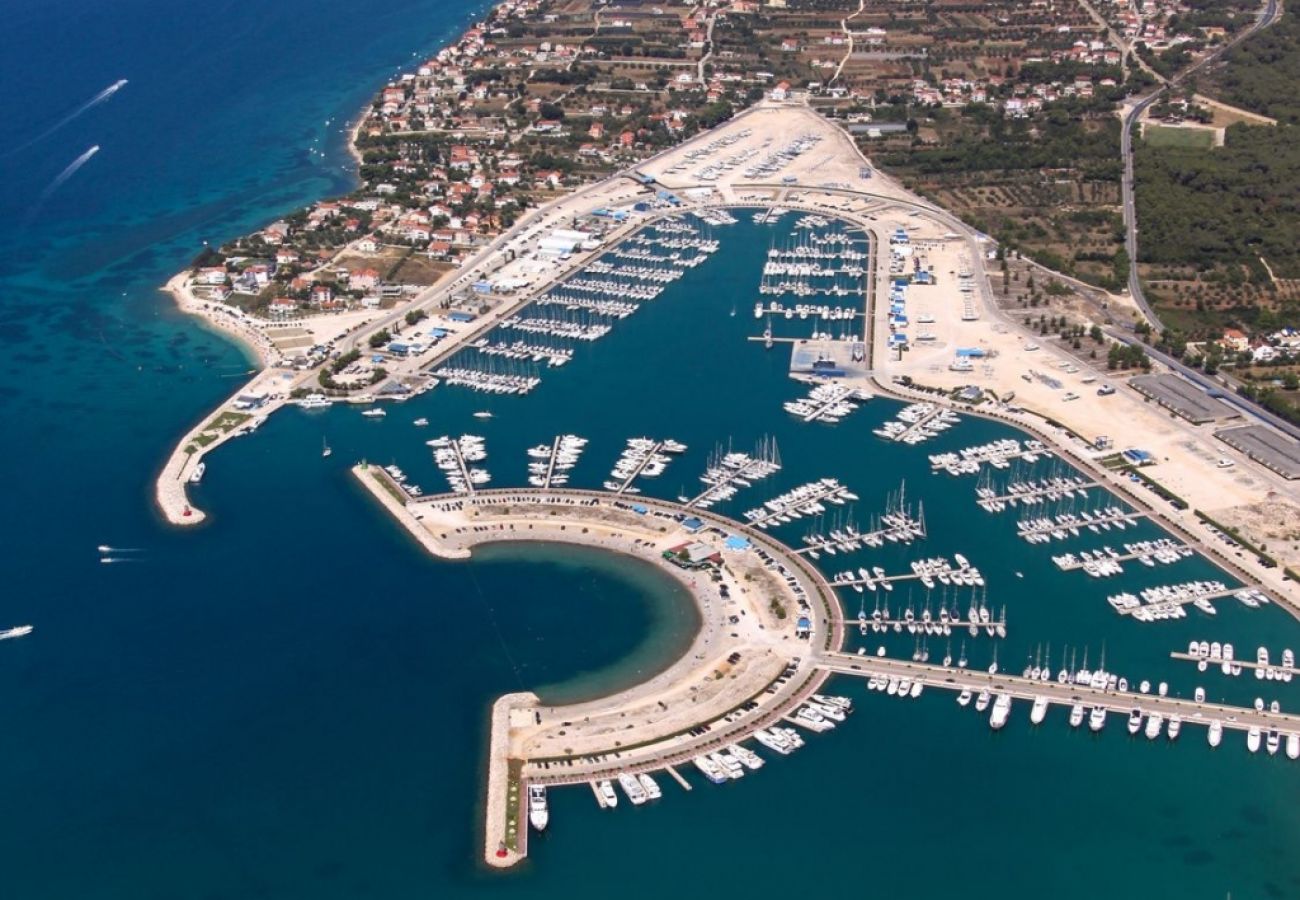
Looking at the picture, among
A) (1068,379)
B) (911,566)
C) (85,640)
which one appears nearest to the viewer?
(85,640)

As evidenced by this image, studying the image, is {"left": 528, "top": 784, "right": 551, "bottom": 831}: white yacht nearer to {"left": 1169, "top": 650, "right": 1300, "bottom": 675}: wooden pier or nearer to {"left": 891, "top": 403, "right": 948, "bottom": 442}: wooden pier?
{"left": 1169, "top": 650, "right": 1300, "bottom": 675}: wooden pier

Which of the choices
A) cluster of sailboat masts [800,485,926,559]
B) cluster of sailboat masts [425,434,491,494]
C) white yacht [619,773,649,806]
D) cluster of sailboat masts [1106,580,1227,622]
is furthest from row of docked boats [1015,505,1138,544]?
cluster of sailboat masts [425,434,491,494]

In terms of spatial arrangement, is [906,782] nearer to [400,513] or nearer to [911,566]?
[911,566]

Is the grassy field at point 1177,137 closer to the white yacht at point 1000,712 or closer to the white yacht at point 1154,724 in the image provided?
the white yacht at point 1154,724

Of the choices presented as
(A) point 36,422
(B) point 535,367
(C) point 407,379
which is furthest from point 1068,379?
(A) point 36,422

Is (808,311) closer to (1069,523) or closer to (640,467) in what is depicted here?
(640,467)

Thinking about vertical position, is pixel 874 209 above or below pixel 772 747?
above

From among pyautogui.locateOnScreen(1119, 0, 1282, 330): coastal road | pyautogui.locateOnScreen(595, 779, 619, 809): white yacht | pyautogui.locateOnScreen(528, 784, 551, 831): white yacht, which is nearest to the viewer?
pyautogui.locateOnScreen(528, 784, 551, 831): white yacht
